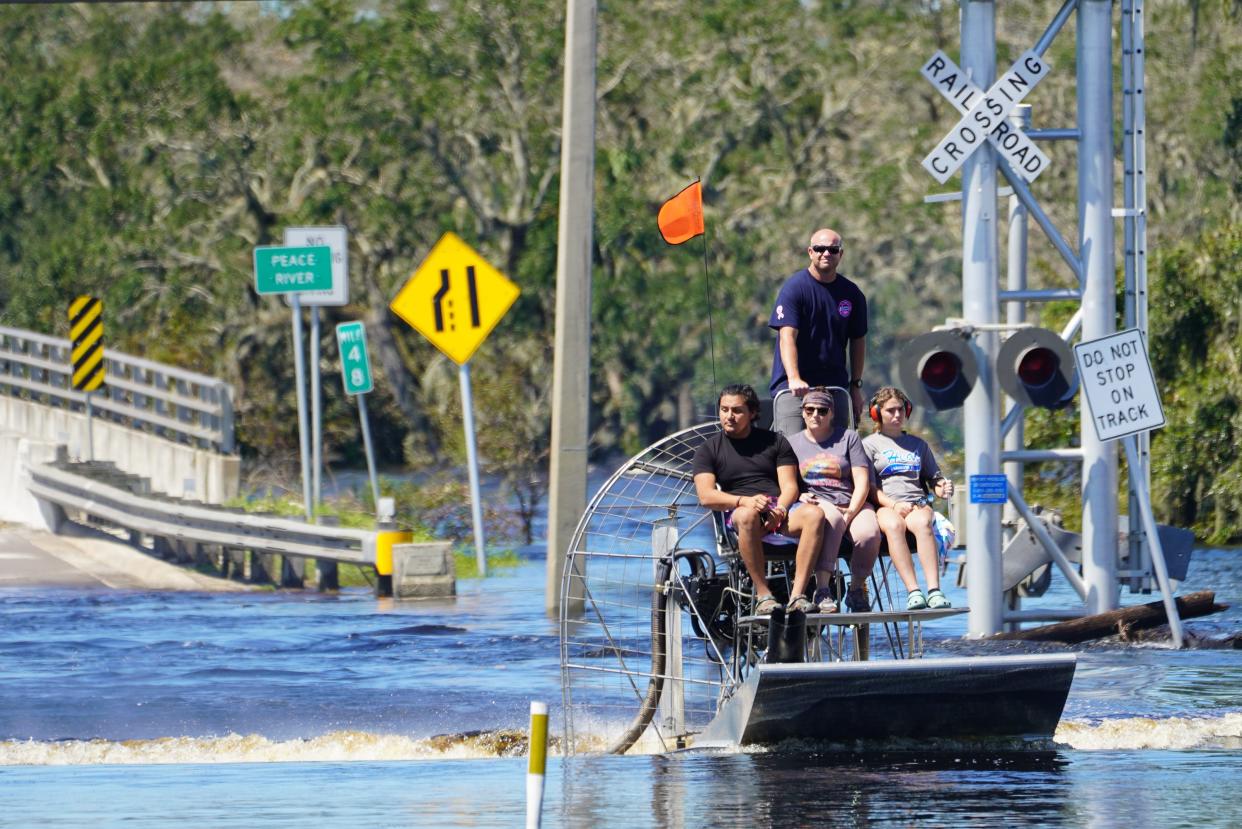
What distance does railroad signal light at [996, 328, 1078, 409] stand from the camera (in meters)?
16.4

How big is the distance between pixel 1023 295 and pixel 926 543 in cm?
600

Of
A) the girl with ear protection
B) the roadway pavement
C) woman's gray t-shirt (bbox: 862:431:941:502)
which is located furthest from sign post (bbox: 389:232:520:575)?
woman's gray t-shirt (bbox: 862:431:941:502)

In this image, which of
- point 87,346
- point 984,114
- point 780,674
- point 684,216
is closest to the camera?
point 780,674

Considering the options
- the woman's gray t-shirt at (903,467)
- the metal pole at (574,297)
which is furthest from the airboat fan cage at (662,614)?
the metal pole at (574,297)

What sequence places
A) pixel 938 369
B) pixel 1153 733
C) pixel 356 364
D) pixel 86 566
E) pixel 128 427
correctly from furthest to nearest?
pixel 128 427 → pixel 356 364 → pixel 86 566 → pixel 938 369 → pixel 1153 733

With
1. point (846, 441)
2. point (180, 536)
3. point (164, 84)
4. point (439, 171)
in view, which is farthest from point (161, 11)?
point (846, 441)

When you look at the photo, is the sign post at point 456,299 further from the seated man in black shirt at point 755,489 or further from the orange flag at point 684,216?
the seated man in black shirt at point 755,489

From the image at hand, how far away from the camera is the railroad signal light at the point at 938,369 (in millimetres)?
16641

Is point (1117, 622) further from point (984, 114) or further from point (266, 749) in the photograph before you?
point (266, 749)

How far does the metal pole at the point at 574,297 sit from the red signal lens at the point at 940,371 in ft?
11.7

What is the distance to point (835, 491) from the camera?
11953 mm

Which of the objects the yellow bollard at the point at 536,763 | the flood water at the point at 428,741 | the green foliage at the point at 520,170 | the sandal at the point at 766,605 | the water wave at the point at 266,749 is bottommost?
the water wave at the point at 266,749

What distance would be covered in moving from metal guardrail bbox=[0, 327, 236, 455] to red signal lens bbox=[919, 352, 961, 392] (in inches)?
Result: 521

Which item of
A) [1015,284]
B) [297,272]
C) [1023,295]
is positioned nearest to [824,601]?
[1023,295]
